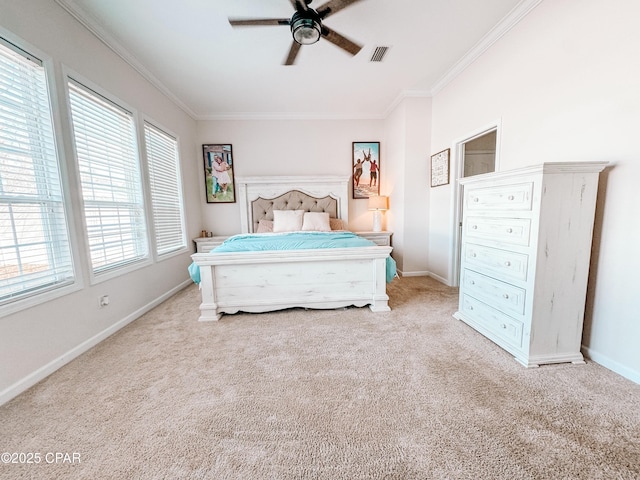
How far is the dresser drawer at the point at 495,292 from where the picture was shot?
1.68 metres

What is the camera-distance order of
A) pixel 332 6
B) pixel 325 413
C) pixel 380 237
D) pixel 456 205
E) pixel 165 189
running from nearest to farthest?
pixel 325 413, pixel 332 6, pixel 456 205, pixel 165 189, pixel 380 237

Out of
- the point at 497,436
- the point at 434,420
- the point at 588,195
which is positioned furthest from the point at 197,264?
the point at 588,195

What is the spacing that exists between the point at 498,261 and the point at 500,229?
242 mm

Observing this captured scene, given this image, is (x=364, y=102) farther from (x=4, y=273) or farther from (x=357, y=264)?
(x=4, y=273)

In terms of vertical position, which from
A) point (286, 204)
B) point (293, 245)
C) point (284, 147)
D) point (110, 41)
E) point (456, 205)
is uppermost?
point (110, 41)

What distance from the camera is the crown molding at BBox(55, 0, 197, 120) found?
188 cm

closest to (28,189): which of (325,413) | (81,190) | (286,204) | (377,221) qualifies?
(81,190)

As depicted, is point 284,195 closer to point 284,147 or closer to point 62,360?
point 284,147

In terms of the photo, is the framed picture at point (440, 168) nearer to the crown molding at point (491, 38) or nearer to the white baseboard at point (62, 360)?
the crown molding at point (491, 38)

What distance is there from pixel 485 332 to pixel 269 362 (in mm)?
1707

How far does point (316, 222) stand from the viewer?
396 cm

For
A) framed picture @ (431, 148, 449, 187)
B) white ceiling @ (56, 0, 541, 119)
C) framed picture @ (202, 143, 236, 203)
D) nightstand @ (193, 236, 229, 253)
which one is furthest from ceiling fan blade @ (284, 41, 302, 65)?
nightstand @ (193, 236, 229, 253)

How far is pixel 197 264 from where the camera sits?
7.80 ft

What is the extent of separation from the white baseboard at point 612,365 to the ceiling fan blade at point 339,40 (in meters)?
2.82
